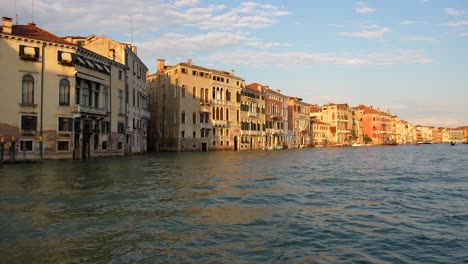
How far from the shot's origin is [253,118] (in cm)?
6291

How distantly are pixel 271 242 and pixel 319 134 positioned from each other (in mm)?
89365

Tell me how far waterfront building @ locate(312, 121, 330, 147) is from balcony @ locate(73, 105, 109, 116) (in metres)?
68.4

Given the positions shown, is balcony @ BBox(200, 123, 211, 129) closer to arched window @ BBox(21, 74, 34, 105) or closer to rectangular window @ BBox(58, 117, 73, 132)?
rectangular window @ BBox(58, 117, 73, 132)

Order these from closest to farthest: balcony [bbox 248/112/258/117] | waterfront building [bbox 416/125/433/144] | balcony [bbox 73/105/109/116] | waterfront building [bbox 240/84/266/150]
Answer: balcony [bbox 73/105/109/116] < waterfront building [bbox 240/84/266/150] < balcony [bbox 248/112/258/117] < waterfront building [bbox 416/125/433/144]

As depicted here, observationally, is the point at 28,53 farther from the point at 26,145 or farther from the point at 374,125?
the point at 374,125

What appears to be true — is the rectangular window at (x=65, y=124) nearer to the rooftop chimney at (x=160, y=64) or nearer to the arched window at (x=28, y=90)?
the arched window at (x=28, y=90)

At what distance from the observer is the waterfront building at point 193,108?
49.6m

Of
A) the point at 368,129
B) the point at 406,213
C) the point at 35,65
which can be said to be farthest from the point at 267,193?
the point at 368,129

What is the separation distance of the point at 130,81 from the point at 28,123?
12644mm

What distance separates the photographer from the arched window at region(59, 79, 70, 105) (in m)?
27.2

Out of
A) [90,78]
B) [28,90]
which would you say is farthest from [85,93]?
[28,90]

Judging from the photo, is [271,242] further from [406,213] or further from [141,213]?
[406,213]

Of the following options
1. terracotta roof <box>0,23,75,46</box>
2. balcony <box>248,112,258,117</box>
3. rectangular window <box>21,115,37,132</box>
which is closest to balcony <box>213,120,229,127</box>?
balcony <box>248,112,258,117</box>

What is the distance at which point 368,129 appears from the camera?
11588 centimetres
